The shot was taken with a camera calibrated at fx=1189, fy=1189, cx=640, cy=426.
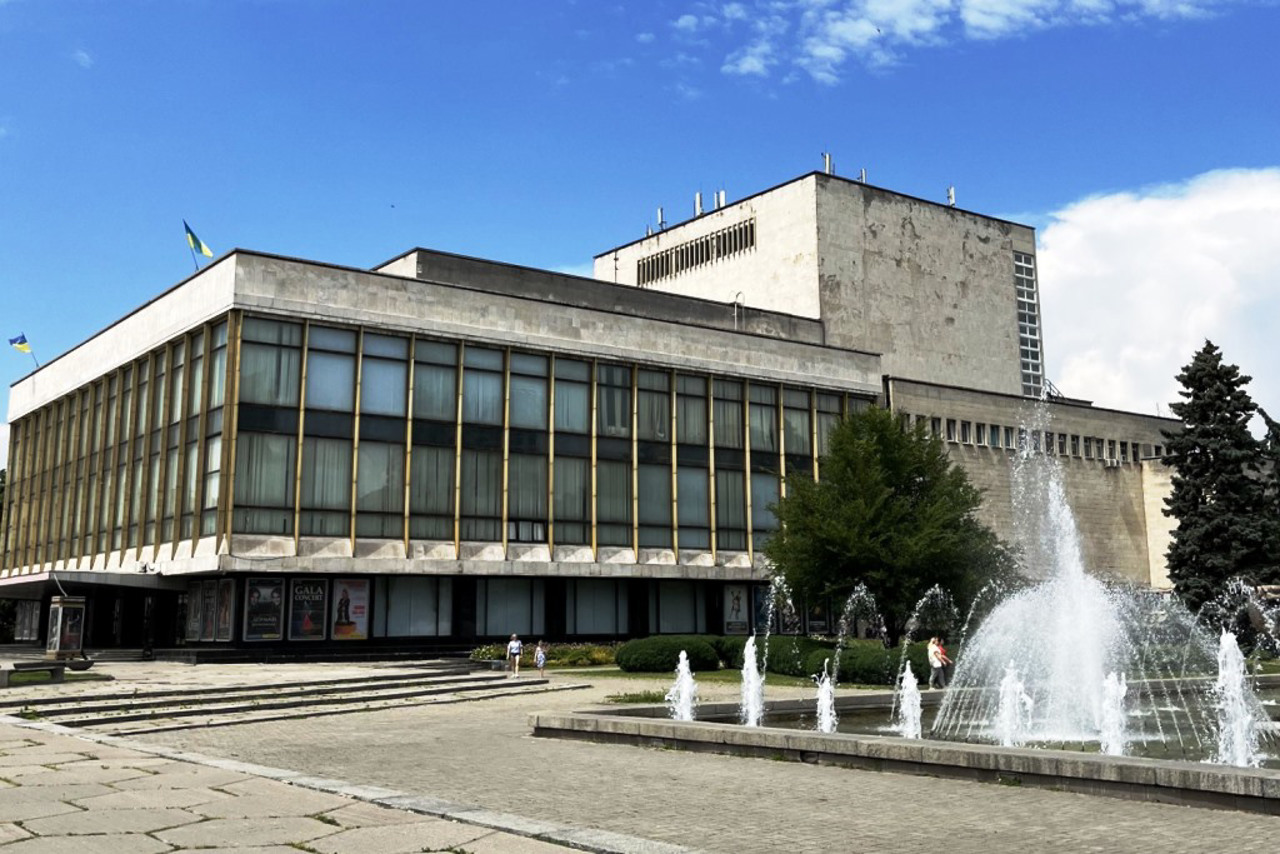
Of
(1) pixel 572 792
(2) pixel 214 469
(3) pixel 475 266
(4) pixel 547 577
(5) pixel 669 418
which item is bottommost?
(1) pixel 572 792

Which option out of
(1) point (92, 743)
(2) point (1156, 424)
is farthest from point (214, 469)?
(2) point (1156, 424)

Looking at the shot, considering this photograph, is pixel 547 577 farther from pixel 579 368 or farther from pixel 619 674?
pixel 619 674

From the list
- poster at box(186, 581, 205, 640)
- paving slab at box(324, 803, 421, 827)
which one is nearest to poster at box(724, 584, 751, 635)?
poster at box(186, 581, 205, 640)

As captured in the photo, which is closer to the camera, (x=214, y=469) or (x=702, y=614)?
(x=214, y=469)

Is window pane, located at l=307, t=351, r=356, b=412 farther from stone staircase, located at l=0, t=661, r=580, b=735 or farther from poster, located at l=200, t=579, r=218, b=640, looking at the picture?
stone staircase, located at l=0, t=661, r=580, b=735

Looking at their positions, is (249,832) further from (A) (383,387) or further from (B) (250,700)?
(A) (383,387)

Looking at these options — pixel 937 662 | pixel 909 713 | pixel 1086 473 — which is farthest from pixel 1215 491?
pixel 909 713

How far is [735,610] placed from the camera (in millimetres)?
50906

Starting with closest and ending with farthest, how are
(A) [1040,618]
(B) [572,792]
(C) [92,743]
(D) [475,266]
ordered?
(B) [572,792], (C) [92,743], (A) [1040,618], (D) [475,266]

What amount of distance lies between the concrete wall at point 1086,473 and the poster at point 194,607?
32.4 metres

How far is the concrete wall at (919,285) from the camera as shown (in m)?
61.4

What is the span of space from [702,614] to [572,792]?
38603 mm

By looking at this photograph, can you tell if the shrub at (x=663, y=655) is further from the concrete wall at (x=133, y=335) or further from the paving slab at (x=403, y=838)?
the paving slab at (x=403, y=838)

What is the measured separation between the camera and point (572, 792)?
39.5 feet
